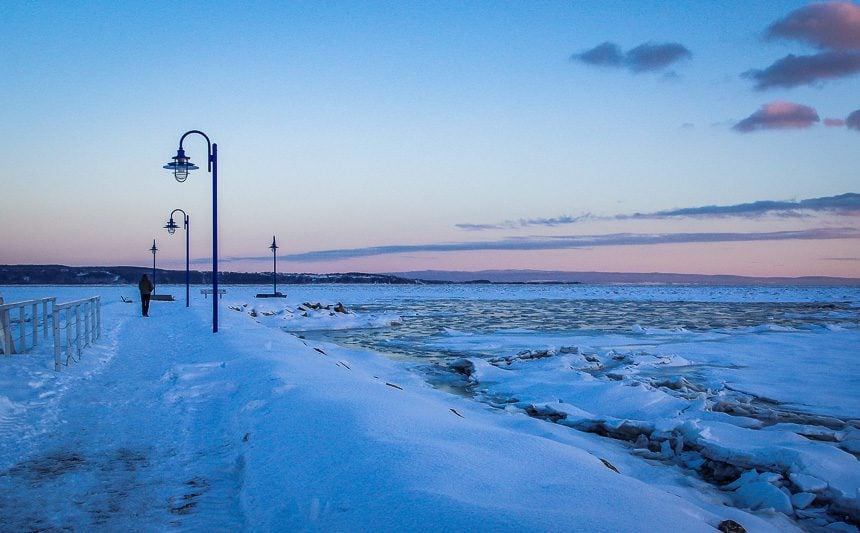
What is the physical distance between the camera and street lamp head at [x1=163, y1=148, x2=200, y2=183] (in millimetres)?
15531

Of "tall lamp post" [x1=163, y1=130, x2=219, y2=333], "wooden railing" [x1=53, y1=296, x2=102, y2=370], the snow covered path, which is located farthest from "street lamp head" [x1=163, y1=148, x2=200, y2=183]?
the snow covered path

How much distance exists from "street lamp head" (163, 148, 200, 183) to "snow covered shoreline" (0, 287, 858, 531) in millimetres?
7537

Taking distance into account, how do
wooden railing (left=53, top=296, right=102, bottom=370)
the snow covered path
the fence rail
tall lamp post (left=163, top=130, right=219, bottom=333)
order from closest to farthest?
the snow covered path < wooden railing (left=53, top=296, right=102, bottom=370) < the fence rail < tall lamp post (left=163, top=130, right=219, bottom=333)

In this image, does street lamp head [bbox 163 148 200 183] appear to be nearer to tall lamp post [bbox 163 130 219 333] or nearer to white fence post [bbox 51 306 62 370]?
tall lamp post [bbox 163 130 219 333]

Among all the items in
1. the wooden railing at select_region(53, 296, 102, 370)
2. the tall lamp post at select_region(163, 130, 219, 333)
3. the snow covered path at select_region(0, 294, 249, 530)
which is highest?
the tall lamp post at select_region(163, 130, 219, 333)

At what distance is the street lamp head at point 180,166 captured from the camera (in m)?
15.5

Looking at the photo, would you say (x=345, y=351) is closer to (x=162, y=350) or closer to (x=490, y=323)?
(x=162, y=350)

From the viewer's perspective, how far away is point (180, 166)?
15.6 m

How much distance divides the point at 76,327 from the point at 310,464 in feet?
30.8

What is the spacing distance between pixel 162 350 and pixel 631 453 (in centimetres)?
1065

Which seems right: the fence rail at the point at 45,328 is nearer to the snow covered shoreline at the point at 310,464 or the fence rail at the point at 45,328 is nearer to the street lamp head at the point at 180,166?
the snow covered shoreline at the point at 310,464

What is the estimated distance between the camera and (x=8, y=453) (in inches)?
215

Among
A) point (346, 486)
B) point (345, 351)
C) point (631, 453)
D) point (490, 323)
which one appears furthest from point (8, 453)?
point (490, 323)

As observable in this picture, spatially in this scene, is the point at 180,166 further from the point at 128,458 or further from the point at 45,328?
the point at 128,458
